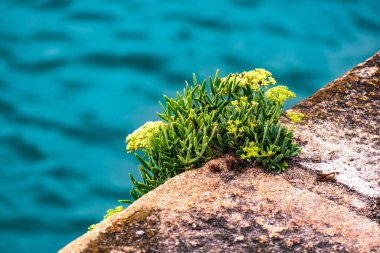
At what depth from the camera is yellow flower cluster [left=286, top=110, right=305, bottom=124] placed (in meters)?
3.55

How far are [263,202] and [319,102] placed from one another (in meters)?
1.11

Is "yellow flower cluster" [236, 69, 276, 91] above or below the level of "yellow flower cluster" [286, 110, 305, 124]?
above

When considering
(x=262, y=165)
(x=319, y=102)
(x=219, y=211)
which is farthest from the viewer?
(x=319, y=102)

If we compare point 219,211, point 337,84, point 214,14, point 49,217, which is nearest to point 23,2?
point 214,14

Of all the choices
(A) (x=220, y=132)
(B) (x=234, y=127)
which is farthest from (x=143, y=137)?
(B) (x=234, y=127)

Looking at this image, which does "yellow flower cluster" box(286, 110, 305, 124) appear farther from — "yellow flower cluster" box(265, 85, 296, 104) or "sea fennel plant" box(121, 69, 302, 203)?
"yellow flower cluster" box(265, 85, 296, 104)

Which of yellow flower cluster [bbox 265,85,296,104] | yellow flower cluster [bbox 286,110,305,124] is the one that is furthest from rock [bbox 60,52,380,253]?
yellow flower cluster [bbox 265,85,296,104]

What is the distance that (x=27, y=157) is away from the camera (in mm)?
7250

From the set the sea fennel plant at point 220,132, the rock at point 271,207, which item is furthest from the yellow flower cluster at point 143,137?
the rock at point 271,207

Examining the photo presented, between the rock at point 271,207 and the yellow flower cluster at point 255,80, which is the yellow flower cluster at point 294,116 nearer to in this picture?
the rock at point 271,207

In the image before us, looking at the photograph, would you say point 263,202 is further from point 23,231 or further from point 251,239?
point 23,231

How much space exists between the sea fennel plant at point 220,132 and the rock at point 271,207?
0.27 ft

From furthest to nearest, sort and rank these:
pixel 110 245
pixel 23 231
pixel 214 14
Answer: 1. pixel 214 14
2. pixel 23 231
3. pixel 110 245

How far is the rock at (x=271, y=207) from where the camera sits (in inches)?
112
